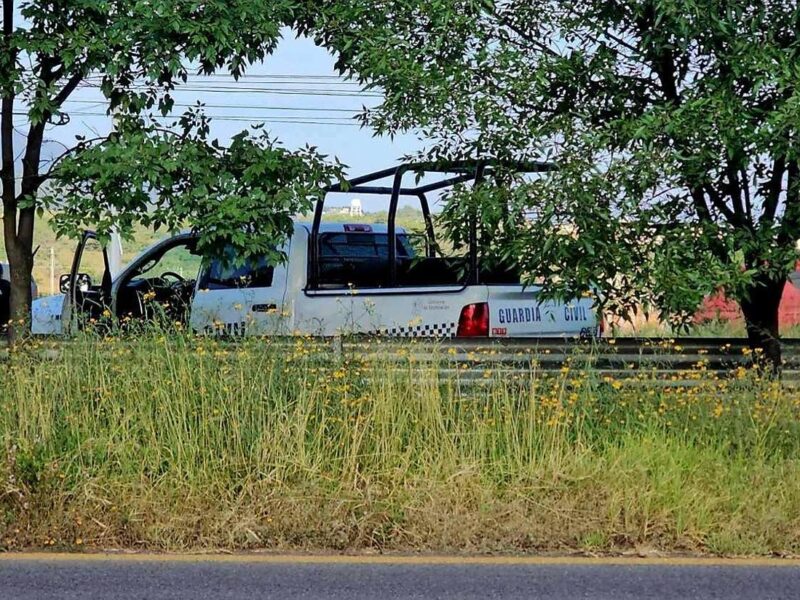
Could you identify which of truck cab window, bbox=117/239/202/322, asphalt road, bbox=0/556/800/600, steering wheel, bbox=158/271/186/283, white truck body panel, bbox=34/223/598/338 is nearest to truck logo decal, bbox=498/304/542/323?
white truck body panel, bbox=34/223/598/338

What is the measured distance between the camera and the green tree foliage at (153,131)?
801 centimetres

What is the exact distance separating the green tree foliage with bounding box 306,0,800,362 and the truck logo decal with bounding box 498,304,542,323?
142 centimetres

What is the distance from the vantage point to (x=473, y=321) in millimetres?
9211

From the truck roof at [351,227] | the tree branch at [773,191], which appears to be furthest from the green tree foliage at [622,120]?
the truck roof at [351,227]

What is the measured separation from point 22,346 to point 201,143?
2032 mm

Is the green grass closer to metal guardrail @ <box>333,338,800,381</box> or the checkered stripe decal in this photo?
metal guardrail @ <box>333,338,800,381</box>

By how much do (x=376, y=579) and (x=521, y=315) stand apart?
4334mm

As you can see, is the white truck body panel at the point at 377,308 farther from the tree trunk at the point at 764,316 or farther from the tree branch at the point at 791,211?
the tree branch at the point at 791,211

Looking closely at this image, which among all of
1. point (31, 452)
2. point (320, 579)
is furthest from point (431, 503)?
point (31, 452)

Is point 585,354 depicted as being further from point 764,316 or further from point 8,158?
point 8,158

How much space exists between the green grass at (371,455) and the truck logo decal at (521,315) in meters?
1.71

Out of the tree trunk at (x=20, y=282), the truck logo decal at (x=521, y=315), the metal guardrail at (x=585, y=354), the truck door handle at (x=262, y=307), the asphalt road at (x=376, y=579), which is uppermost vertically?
the tree trunk at (x=20, y=282)

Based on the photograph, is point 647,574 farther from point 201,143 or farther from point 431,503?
point 201,143

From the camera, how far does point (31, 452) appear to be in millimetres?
6449
